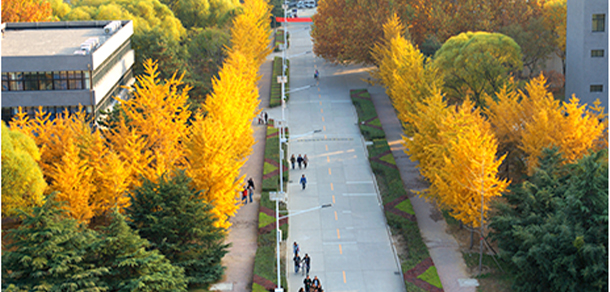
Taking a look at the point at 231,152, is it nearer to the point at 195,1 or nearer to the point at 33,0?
the point at 33,0

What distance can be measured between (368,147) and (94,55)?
91.4ft

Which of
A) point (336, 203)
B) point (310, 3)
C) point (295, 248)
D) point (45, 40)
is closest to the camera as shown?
point (295, 248)

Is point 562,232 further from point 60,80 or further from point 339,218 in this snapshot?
point 60,80

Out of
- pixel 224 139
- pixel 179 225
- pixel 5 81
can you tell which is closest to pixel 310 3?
pixel 5 81

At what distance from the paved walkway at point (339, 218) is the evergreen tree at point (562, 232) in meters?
4.63

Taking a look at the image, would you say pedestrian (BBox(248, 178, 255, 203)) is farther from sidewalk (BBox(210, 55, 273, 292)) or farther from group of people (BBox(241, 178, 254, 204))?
sidewalk (BBox(210, 55, 273, 292))

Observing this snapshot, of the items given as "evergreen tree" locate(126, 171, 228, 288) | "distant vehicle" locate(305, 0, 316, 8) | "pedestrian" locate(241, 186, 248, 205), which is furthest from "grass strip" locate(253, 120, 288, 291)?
"distant vehicle" locate(305, 0, 316, 8)

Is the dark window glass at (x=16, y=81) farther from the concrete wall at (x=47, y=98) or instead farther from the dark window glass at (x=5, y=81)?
the concrete wall at (x=47, y=98)

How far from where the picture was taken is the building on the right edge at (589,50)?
69.9 metres

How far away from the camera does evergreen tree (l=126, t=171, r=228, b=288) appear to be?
4538 centimetres

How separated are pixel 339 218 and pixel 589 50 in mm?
32800

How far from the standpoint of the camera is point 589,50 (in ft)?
233

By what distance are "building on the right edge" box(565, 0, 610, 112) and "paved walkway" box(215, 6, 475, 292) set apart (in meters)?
19.3

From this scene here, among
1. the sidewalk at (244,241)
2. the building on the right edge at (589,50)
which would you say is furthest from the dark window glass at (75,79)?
the building on the right edge at (589,50)
